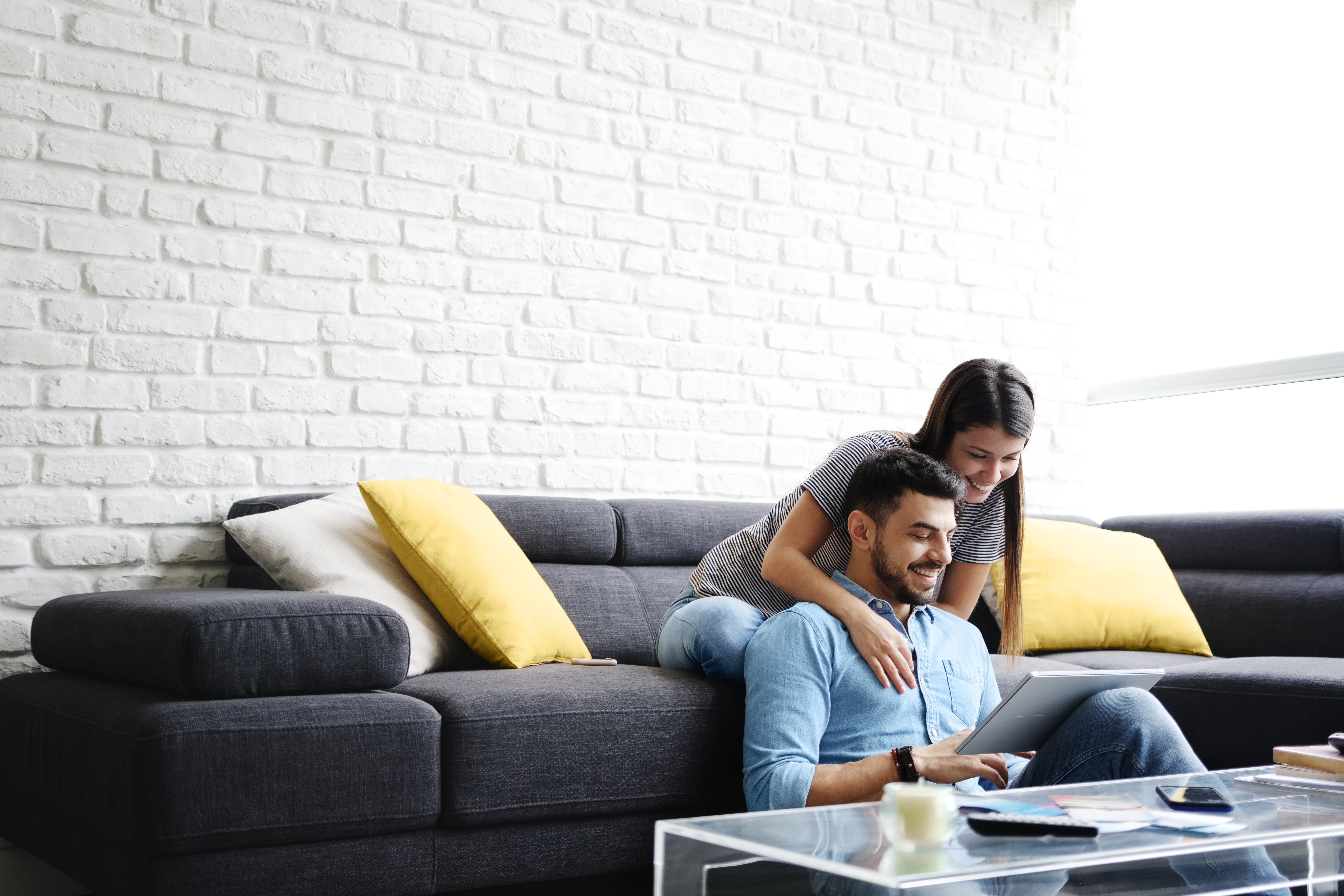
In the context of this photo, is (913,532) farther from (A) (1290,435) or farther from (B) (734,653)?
(A) (1290,435)

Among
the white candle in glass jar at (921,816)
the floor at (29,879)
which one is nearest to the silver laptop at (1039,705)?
the white candle in glass jar at (921,816)

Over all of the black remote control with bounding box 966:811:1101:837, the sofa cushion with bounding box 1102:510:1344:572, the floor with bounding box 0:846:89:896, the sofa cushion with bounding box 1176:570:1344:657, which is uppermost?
the sofa cushion with bounding box 1102:510:1344:572

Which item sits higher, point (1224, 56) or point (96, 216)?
point (1224, 56)

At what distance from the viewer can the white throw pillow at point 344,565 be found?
2266 millimetres

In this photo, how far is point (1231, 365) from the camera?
366 centimetres

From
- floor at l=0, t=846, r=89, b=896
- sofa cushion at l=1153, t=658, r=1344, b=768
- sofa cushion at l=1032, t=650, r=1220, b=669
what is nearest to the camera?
sofa cushion at l=1153, t=658, r=1344, b=768

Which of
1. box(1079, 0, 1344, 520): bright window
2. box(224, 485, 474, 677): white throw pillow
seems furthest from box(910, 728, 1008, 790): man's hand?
box(1079, 0, 1344, 520): bright window

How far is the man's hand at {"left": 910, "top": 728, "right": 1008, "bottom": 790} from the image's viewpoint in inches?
62.4

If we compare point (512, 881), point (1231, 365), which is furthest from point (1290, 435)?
point (512, 881)

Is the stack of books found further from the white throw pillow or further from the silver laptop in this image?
the white throw pillow

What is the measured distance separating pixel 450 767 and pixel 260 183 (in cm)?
155

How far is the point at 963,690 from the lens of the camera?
1871 mm

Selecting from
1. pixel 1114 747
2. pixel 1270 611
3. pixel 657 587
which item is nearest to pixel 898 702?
A: pixel 1114 747

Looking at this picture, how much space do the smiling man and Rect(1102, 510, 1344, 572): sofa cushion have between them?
1.47 m
